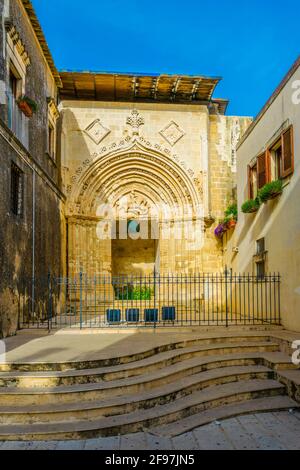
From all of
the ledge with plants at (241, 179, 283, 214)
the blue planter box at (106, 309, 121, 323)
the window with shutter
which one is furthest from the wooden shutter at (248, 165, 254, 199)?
the blue planter box at (106, 309, 121, 323)

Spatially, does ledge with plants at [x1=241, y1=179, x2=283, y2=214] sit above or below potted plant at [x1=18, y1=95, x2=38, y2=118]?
below

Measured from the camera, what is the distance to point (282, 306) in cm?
985

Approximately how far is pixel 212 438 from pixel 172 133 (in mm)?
12483

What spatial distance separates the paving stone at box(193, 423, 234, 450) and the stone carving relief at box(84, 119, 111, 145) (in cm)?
1202

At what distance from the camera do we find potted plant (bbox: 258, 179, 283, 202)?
966cm

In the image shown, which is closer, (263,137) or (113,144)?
A: (263,137)

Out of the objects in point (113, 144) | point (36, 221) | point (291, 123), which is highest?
point (113, 144)

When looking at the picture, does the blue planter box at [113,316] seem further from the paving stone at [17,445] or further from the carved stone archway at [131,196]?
the paving stone at [17,445]

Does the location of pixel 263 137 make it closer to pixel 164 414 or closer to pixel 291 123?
pixel 291 123

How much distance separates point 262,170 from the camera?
11.0 meters

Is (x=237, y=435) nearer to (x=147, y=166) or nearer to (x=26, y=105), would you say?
(x=26, y=105)

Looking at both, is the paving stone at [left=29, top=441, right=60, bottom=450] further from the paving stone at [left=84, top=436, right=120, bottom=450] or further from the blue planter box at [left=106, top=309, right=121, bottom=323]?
the blue planter box at [left=106, top=309, right=121, bottom=323]
